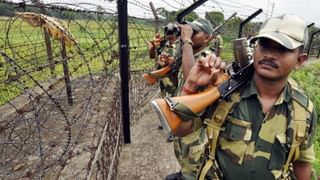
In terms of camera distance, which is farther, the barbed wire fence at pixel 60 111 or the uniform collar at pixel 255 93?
the barbed wire fence at pixel 60 111

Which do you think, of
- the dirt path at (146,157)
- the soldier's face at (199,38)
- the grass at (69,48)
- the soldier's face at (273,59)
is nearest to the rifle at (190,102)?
the soldier's face at (273,59)

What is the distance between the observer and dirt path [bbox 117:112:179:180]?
3053mm

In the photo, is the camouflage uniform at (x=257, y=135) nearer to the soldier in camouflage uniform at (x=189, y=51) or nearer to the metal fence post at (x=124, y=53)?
the soldier in camouflage uniform at (x=189, y=51)

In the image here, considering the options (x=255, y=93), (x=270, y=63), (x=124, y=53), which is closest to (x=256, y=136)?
(x=255, y=93)

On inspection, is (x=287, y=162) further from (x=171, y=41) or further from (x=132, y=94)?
(x=132, y=94)

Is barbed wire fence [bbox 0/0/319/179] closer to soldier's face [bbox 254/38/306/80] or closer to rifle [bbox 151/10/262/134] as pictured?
rifle [bbox 151/10/262/134]

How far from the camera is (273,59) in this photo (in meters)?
1.30

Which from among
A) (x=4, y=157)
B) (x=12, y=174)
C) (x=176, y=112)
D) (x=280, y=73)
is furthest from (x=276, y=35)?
(x=4, y=157)

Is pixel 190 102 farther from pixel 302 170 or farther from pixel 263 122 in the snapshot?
pixel 302 170

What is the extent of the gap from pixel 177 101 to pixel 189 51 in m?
1.02

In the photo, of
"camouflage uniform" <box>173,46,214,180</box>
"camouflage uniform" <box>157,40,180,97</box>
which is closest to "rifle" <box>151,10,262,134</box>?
"camouflage uniform" <box>173,46,214,180</box>

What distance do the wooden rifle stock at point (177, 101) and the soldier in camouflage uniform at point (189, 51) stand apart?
86 cm

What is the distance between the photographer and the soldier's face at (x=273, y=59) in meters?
1.30

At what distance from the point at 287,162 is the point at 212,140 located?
1.08 ft
